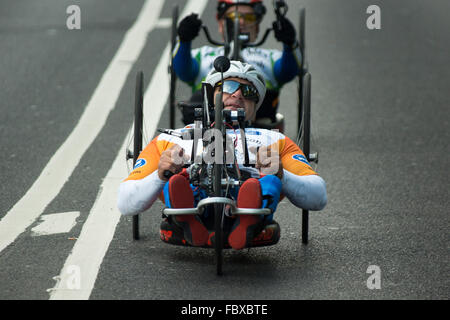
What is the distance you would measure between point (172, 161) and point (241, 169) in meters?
0.45

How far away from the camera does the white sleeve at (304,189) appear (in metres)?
6.38


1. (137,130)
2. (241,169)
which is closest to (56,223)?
(137,130)

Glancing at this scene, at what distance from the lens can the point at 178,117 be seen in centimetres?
1084

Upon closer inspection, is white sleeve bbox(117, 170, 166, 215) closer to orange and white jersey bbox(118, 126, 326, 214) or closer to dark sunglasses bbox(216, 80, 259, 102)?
orange and white jersey bbox(118, 126, 326, 214)

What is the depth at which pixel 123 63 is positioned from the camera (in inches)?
494

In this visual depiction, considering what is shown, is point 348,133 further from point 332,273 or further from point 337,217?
point 332,273

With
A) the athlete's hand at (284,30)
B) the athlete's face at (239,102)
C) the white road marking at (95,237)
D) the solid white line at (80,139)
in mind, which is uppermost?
the athlete's hand at (284,30)

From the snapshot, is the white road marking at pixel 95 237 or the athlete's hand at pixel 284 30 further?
the athlete's hand at pixel 284 30

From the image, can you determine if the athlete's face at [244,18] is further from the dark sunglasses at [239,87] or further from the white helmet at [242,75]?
the dark sunglasses at [239,87]

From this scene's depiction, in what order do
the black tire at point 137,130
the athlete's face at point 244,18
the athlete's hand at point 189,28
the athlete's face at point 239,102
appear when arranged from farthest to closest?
the athlete's face at point 244,18
the athlete's hand at point 189,28
the black tire at point 137,130
the athlete's face at point 239,102

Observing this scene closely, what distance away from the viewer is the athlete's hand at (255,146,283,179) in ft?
20.3

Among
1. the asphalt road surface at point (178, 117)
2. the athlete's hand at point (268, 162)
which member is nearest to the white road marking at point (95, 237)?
the asphalt road surface at point (178, 117)

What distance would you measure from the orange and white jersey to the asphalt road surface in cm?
37

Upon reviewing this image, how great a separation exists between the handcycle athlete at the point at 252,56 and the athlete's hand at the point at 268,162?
2560mm
